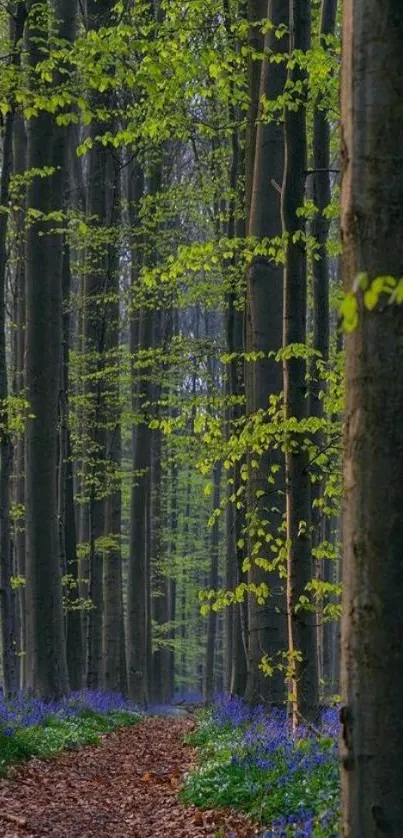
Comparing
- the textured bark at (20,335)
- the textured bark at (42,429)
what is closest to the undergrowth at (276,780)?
the textured bark at (42,429)

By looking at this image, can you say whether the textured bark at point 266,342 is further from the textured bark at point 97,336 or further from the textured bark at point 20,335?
the textured bark at point 97,336

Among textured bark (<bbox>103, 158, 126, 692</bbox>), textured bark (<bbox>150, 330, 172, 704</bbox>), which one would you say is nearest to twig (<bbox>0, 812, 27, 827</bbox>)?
textured bark (<bbox>103, 158, 126, 692</bbox>)

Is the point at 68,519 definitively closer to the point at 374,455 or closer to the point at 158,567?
the point at 158,567

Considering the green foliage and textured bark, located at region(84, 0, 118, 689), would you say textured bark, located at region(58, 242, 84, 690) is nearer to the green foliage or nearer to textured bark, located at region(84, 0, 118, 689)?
textured bark, located at region(84, 0, 118, 689)

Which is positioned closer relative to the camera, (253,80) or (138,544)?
(253,80)

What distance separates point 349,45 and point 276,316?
25.5ft

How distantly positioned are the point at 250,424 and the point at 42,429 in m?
5.84

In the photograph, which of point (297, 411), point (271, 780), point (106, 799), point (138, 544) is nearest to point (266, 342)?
point (297, 411)

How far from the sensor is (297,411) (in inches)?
298

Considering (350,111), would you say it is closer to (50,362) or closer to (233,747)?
(233,747)

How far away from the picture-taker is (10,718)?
416 inches

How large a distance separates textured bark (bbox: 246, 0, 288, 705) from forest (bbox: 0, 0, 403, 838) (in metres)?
0.03

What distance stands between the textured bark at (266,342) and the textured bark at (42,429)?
3.21 m

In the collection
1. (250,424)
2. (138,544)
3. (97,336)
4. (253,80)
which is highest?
(253,80)
